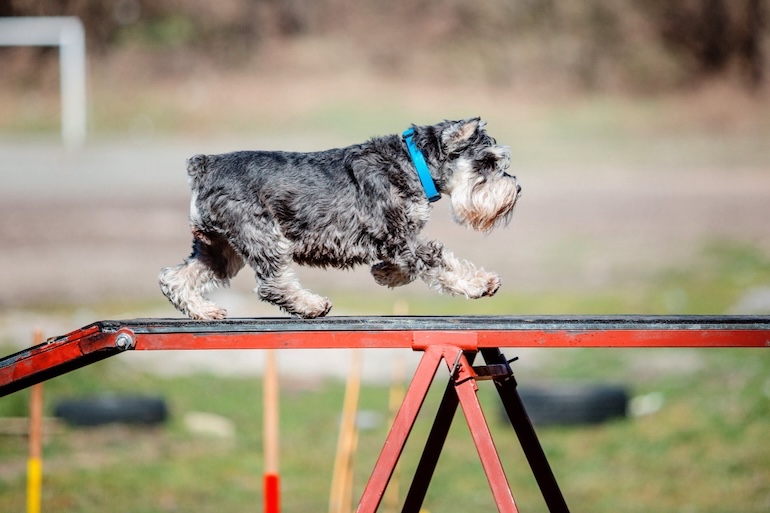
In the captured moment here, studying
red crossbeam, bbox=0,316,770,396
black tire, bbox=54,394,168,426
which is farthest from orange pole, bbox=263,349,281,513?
black tire, bbox=54,394,168,426

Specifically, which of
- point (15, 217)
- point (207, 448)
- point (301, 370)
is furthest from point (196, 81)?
point (207, 448)

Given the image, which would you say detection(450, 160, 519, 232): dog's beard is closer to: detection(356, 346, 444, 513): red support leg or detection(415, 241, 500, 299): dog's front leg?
detection(415, 241, 500, 299): dog's front leg

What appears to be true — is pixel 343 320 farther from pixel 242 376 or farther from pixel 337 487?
pixel 242 376

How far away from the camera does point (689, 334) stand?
5.98 m

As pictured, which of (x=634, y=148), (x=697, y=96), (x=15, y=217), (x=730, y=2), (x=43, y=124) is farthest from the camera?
(x=730, y=2)

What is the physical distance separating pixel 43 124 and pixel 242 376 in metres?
20.8

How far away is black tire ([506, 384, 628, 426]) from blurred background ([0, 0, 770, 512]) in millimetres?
207

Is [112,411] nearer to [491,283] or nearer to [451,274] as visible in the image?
[451,274]

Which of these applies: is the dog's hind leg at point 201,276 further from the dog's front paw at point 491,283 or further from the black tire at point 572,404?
the black tire at point 572,404

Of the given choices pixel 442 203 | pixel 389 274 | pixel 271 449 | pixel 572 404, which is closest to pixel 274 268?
pixel 389 274

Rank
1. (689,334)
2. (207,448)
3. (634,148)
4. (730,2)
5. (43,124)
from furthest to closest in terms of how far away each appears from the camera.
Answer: (730,2)
(43,124)
(634,148)
(207,448)
(689,334)

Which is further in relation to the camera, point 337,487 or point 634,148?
point 634,148

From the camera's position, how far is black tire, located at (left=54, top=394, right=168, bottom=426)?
12883mm

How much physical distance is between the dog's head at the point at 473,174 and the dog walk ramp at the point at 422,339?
920 millimetres
